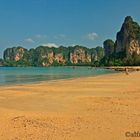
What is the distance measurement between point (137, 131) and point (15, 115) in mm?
5406

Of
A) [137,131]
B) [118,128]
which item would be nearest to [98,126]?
[118,128]

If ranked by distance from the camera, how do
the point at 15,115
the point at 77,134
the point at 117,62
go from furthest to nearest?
the point at 117,62 → the point at 15,115 → the point at 77,134

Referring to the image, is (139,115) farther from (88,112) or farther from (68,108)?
(68,108)

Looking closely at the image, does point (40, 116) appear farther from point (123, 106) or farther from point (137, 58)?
point (137, 58)

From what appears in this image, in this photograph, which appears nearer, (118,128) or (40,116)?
(118,128)

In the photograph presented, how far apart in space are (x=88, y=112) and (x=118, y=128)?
10.5 feet

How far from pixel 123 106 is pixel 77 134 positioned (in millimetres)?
5744

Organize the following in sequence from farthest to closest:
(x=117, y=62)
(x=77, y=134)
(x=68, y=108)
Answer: (x=117, y=62)
(x=68, y=108)
(x=77, y=134)

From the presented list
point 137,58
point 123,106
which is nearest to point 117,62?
point 137,58

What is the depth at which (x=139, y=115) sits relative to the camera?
1185 centimetres

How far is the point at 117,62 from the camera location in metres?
192

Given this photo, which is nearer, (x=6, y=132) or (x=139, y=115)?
(x=6, y=132)

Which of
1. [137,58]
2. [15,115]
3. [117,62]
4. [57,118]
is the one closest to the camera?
[57,118]

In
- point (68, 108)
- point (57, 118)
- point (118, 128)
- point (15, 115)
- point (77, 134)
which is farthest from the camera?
point (68, 108)
